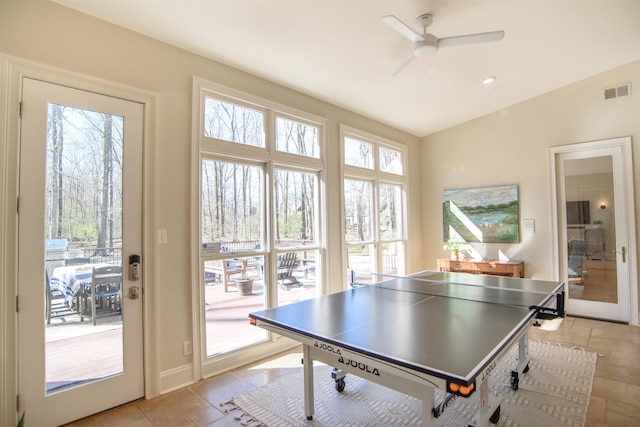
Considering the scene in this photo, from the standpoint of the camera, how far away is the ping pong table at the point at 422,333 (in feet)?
4.65

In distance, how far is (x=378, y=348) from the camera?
61.4 inches

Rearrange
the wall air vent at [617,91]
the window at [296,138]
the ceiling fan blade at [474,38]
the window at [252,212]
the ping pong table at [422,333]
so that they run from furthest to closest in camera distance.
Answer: the wall air vent at [617,91] < the window at [296,138] < the window at [252,212] < the ceiling fan blade at [474,38] < the ping pong table at [422,333]

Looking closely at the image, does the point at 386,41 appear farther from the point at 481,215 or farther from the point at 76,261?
the point at 481,215

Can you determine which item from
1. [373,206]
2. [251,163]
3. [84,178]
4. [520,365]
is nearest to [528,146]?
[373,206]

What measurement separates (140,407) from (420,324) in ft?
7.22

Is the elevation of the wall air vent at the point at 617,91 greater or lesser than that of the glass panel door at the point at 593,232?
greater

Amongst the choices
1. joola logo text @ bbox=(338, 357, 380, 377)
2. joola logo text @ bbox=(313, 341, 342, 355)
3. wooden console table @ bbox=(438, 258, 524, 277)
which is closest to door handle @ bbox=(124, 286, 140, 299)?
joola logo text @ bbox=(313, 341, 342, 355)

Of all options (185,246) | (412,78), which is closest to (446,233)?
(412,78)

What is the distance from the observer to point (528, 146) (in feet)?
16.7

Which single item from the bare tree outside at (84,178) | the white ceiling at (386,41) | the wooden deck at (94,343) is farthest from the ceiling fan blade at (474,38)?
the wooden deck at (94,343)

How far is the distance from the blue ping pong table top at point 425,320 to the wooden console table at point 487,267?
1986mm

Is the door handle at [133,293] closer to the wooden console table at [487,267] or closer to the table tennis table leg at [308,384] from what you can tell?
the table tennis table leg at [308,384]

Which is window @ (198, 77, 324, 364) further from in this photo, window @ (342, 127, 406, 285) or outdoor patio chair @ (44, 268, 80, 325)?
outdoor patio chair @ (44, 268, 80, 325)

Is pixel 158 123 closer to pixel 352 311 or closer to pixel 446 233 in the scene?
pixel 352 311
